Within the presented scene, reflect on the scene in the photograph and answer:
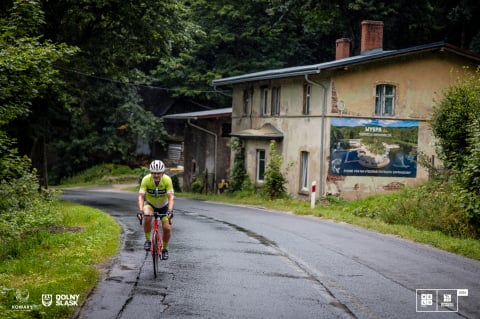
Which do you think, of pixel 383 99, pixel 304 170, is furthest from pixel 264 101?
pixel 383 99

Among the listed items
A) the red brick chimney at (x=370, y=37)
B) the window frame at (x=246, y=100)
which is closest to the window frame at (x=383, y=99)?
the red brick chimney at (x=370, y=37)

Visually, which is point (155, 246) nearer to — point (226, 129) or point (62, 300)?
point (62, 300)

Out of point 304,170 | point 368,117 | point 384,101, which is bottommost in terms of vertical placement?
point 304,170

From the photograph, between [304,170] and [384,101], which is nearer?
[384,101]

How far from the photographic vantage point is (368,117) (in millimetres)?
29391

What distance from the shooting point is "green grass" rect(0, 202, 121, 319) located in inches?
315

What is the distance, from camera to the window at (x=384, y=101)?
29.7 m

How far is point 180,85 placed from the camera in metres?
55.5

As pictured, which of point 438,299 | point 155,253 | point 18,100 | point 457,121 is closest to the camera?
point 438,299

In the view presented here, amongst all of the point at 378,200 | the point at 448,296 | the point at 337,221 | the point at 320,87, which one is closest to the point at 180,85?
the point at 320,87

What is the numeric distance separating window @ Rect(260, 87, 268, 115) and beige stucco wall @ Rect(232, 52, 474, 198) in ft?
11.4

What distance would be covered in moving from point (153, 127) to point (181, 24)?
21.6 metres

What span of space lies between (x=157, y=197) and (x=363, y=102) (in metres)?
19.9

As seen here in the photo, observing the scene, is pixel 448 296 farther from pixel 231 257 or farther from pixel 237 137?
pixel 237 137
